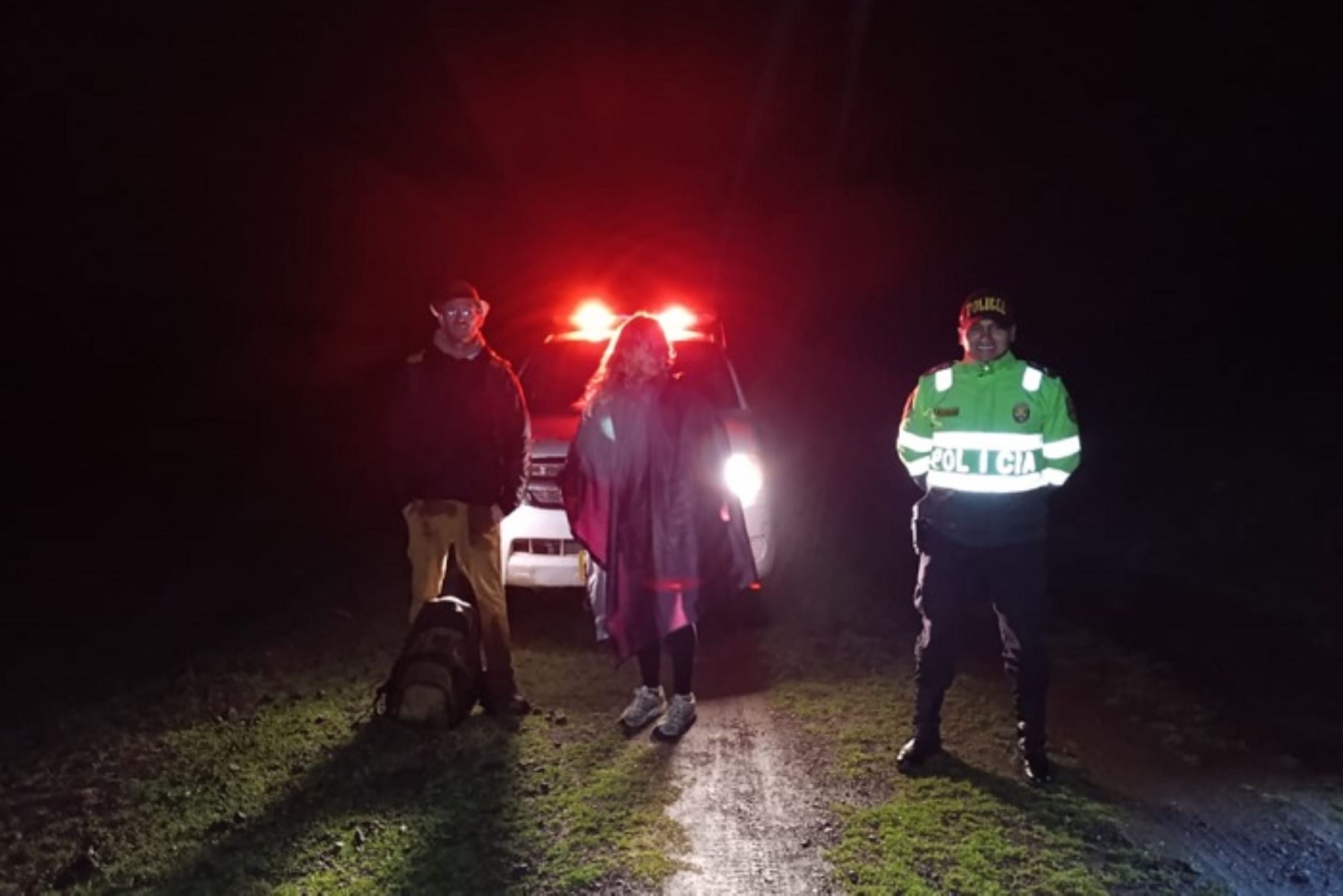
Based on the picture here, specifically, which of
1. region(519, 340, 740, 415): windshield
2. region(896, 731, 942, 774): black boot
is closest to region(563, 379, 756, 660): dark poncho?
region(896, 731, 942, 774): black boot

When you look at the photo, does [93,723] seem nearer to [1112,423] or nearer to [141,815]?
[141,815]

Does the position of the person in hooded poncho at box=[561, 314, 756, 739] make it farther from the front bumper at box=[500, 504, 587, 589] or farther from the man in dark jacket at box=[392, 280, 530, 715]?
the front bumper at box=[500, 504, 587, 589]

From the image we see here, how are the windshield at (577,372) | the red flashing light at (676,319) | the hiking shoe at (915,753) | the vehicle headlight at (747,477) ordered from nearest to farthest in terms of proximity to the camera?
1. the hiking shoe at (915,753)
2. the vehicle headlight at (747,477)
3. the windshield at (577,372)
4. the red flashing light at (676,319)

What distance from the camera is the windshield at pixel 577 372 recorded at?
778 cm

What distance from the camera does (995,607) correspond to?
4863 mm

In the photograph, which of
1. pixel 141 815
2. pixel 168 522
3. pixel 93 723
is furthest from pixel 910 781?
pixel 168 522

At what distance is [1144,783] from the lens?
477 cm

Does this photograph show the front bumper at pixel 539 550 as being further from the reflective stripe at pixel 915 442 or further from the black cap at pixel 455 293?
the reflective stripe at pixel 915 442

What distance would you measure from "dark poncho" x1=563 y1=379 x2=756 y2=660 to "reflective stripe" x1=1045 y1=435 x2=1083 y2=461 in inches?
57.4

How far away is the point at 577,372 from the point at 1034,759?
14.5ft

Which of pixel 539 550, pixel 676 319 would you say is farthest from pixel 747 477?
pixel 676 319

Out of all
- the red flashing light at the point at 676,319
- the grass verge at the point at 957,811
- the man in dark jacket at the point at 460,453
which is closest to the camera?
the grass verge at the point at 957,811

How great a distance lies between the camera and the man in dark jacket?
534 cm

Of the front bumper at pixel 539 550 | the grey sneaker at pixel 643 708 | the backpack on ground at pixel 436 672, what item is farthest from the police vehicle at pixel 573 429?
the grey sneaker at pixel 643 708
